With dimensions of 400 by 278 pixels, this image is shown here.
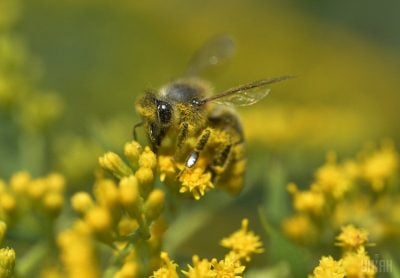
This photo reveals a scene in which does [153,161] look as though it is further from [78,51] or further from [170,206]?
[78,51]

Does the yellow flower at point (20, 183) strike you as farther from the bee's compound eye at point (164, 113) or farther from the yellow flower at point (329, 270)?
the yellow flower at point (329, 270)

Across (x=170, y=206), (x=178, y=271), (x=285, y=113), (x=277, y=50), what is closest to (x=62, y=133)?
(x=285, y=113)

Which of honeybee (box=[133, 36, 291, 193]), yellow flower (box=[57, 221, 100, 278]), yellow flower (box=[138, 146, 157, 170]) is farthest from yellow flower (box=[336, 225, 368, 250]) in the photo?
yellow flower (box=[57, 221, 100, 278])

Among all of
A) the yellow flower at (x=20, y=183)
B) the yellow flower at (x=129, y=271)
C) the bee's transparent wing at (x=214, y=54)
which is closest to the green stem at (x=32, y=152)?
the yellow flower at (x=20, y=183)

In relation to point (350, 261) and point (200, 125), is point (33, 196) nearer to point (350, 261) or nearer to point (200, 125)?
point (200, 125)

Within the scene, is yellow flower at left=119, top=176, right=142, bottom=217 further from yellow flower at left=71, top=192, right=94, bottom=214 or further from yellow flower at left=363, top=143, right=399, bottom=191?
yellow flower at left=363, top=143, right=399, bottom=191

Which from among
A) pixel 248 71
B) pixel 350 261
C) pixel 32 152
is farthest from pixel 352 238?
pixel 248 71
